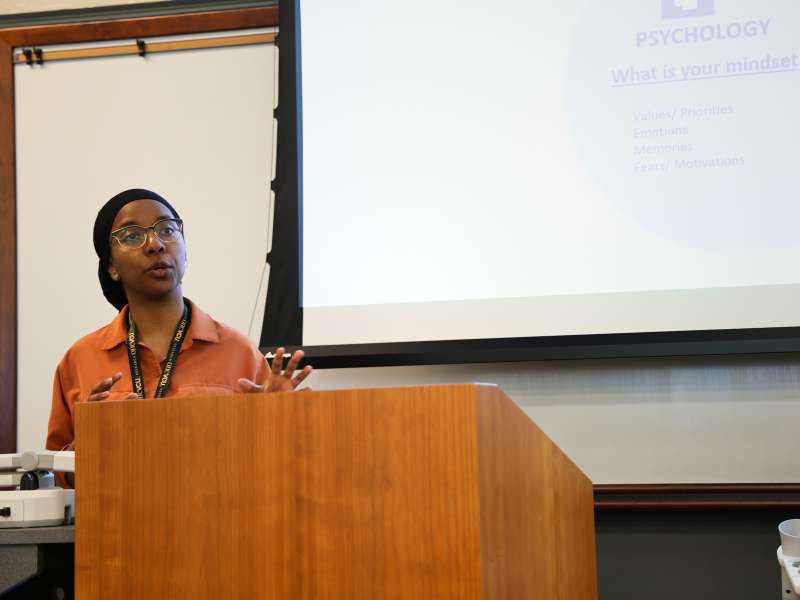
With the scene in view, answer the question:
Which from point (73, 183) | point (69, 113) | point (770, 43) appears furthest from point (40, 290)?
point (770, 43)

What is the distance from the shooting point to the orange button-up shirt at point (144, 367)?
218 cm

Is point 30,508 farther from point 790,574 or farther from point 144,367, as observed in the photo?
point 790,574

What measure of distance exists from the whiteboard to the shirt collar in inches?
37.6

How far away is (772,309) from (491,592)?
1.91 metres

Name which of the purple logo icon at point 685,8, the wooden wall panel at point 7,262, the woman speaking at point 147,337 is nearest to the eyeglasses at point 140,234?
the woman speaking at point 147,337

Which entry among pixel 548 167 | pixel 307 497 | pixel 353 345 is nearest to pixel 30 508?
pixel 307 497

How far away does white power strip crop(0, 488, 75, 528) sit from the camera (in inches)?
58.7

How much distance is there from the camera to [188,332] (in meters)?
2.23

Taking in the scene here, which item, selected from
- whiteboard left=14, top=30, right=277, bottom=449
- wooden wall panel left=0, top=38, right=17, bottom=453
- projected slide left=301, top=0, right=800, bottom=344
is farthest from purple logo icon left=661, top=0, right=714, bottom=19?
wooden wall panel left=0, top=38, right=17, bottom=453

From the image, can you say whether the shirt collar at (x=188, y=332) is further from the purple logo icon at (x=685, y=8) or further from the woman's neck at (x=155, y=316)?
the purple logo icon at (x=685, y=8)

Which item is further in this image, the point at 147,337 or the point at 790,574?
the point at 147,337

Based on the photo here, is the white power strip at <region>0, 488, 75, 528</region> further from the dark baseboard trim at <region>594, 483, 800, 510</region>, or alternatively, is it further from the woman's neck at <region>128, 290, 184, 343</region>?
the dark baseboard trim at <region>594, 483, 800, 510</region>

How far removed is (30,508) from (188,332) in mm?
784

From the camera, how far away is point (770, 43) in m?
2.76
